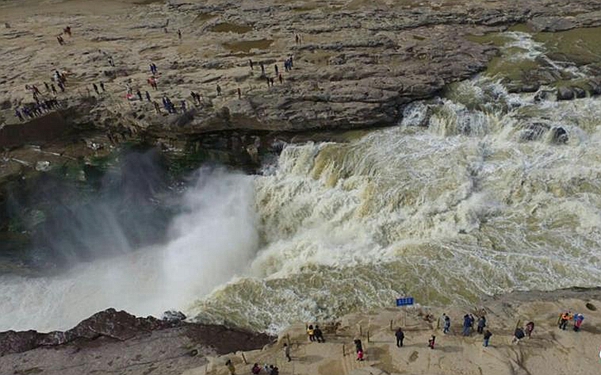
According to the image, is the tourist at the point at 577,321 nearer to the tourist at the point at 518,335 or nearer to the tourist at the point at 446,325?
the tourist at the point at 518,335

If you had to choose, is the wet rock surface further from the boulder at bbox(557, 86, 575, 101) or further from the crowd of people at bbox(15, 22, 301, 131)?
the boulder at bbox(557, 86, 575, 101)

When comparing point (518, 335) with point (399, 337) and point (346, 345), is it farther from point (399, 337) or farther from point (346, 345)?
point (346, 345)

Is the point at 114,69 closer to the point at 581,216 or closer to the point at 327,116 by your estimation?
the point at 327,116

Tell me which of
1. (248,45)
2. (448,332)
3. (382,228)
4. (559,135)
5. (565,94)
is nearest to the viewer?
(448,332)

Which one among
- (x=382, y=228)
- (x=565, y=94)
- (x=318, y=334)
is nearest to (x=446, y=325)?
(x=318, y=334)

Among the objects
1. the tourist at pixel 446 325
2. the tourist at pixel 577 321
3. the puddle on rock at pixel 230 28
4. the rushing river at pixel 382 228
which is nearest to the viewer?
the tourist at pixel 577 321

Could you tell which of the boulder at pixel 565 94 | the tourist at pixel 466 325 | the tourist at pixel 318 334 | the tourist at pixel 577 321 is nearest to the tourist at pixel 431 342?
the tourist at pixel 466 325
